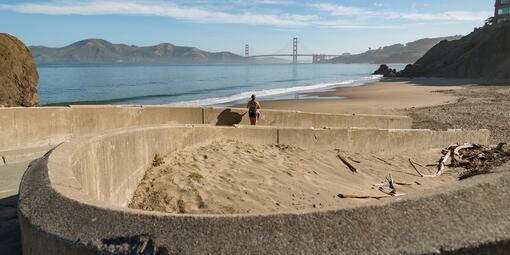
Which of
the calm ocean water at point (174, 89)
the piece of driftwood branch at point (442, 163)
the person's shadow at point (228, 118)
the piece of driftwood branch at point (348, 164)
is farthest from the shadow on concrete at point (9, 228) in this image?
the calm ocean water at point (174, 89)

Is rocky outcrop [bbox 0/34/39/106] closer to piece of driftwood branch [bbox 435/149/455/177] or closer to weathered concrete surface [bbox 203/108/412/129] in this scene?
weathered concrete surface [bbox 203/108/412/129]

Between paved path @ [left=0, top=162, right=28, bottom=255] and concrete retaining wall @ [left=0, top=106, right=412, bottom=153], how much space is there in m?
0.88

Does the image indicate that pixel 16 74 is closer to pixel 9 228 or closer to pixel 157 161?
pixel 157 161

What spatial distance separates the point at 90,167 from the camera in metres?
4.96

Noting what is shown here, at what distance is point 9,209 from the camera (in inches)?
214

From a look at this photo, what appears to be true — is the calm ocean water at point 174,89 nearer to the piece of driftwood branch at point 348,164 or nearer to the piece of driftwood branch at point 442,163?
the piece of driftwood branch at point 442,163

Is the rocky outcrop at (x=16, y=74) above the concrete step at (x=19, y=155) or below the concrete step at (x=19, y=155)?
above

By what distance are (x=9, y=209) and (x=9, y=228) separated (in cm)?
85

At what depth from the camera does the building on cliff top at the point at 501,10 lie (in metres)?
92.5

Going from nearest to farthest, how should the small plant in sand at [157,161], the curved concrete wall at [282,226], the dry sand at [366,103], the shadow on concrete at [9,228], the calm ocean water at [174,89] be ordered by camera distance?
the curved concrete wall at [282,226], the shadow on concrete at [9,228], the small plant in sand at [157,161], the dry sand at [366,103], the calm ocean water at [174,89]

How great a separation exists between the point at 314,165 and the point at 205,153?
2014mm

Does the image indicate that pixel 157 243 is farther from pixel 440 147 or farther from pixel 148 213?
pixel 440 147

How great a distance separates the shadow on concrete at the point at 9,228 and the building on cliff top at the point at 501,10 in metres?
102

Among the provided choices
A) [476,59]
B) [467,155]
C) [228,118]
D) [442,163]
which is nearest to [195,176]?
[442,163]
